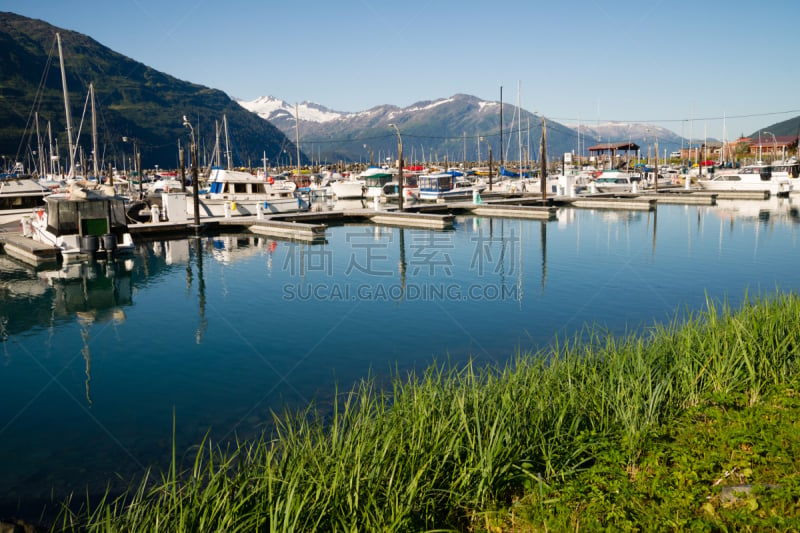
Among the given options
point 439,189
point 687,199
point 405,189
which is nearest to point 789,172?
point 687,199

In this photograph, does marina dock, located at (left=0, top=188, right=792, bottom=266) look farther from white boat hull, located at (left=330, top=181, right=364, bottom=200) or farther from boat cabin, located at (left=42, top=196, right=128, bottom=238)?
white boat hull, located at (left=330, top=181, right=364, bottom=200)

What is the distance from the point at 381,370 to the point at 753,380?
5.63 metres

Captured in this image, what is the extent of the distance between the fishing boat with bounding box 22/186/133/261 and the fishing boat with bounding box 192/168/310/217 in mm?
11296

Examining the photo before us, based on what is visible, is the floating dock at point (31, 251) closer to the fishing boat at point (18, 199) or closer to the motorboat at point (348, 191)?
the fishing boat at point (18, 199)

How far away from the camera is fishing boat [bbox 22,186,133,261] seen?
22906 millimetres

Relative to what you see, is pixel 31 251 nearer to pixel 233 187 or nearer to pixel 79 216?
pixel 79 216

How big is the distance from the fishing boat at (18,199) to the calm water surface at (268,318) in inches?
328

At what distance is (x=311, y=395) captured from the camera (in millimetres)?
9227

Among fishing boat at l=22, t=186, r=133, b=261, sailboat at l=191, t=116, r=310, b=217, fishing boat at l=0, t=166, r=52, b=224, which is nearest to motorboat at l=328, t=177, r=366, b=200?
sailboat at l=191, t=116, r=310, b=217

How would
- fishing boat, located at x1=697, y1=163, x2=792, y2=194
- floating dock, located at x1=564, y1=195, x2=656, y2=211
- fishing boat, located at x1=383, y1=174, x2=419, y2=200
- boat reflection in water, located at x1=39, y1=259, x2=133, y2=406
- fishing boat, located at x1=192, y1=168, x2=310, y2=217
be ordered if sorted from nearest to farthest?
1. boat reflection in water, located at x1=39, y1=259, x2=133, y2=406
2. fishing boat, located at x1=192, y1=168, x2=310, y2=217
3. floating dock, located at x1=564, y1=195, x2=656, y2=211
4. fishing boat, located at x1=383, y1=174, x2=419, y2=200
5. fishing boat, located at x1=697, y1=163, x2=792, y2=194

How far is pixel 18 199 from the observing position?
98.3ft

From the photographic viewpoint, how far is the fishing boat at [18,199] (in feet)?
97.1

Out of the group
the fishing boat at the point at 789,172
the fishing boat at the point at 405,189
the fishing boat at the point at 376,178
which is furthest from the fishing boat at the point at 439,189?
the fishing boat at the point at 789,172

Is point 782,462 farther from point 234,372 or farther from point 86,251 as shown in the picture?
point 86,251
